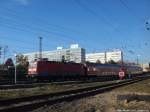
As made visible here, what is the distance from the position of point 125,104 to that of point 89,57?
15860 centimetres

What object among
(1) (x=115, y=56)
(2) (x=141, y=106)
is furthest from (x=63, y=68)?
(1) (x=115, y=56)

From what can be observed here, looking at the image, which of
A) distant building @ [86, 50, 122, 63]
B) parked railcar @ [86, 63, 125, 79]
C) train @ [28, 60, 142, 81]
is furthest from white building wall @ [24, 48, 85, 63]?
train @ [28, 60, 142, 81]

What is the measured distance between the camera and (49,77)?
5350 cm

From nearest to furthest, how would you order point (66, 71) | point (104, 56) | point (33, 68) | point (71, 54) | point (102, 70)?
point (33, 68) < point (66, 71) < point (102, 70) < point (71, 54) < point (104, 56)

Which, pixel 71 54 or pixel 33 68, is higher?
pixel 71 54

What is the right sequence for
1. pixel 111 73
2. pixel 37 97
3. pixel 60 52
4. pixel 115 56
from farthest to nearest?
pixel 115 56, pixel 60 52, pixel 111 73, pixel 37 97

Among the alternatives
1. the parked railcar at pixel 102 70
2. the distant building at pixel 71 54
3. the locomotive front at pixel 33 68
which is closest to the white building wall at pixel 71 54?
the distant building at pixel 71 54

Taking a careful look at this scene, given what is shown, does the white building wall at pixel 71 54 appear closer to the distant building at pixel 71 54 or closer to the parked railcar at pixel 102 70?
the distant building at pixel 71 54

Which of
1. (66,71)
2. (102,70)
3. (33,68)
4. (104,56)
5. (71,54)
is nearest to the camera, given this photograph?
(33,68)

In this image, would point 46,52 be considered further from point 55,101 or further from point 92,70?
point 55,101

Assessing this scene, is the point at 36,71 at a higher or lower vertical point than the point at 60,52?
lower

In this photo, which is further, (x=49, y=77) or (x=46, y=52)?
(x=46, y=52)

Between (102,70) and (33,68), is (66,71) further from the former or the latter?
(102,70)

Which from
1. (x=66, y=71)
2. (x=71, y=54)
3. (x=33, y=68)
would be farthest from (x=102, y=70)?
(x=71, y=54)
